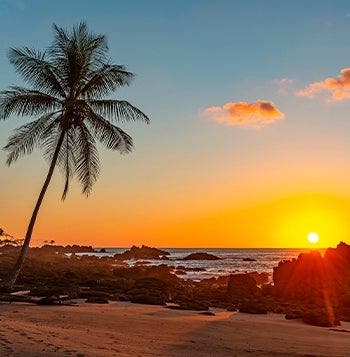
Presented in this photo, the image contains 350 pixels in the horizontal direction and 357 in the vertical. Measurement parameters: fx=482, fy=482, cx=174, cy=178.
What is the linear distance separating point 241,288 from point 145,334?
18.4m

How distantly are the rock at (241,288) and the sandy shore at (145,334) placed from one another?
1073cm

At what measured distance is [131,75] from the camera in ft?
78.9

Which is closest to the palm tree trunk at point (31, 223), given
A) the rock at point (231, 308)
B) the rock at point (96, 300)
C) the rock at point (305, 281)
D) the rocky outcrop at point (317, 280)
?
the rock at point (96, 300)

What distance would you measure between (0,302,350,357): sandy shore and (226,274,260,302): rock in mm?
10731

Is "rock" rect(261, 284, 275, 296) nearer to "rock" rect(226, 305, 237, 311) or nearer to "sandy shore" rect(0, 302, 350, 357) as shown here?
"rock" rect(226, 305, 237, 311)

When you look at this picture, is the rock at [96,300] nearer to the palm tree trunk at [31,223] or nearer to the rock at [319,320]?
the palm tree trunk at [31,223]

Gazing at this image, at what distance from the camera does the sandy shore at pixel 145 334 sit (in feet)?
35.5

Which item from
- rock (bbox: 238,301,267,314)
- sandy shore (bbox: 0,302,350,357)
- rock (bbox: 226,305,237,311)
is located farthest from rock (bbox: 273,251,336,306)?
sandy shore (bbox: 0,302,350,357)

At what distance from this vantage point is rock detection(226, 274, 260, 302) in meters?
30.1

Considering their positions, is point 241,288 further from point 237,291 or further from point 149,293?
point 149,293

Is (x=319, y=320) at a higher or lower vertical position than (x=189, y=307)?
lower

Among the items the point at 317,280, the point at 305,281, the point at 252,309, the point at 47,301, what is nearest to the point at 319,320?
the point at 252,309

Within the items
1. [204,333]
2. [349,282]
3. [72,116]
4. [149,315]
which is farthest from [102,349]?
[349,282]

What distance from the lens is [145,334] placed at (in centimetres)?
1355
